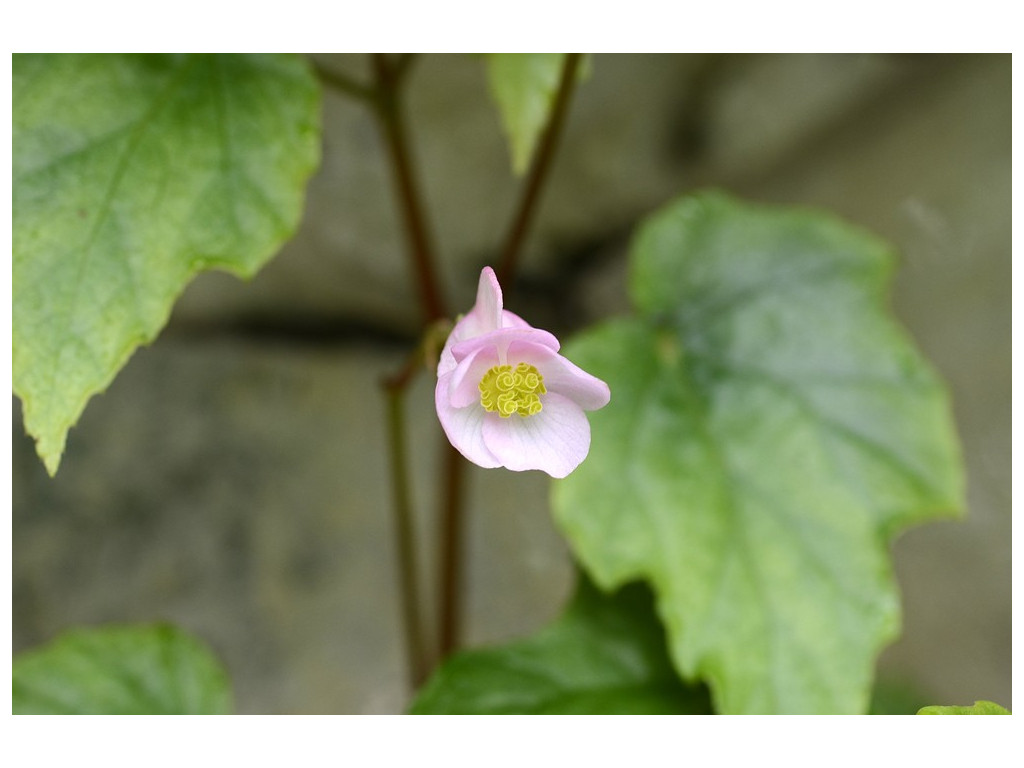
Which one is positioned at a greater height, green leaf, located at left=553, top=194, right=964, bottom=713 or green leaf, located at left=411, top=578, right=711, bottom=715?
green leaf, located at left=553, top=194, right=964, bottom=713

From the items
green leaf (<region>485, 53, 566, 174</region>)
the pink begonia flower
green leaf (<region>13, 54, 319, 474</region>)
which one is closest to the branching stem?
green leaf (<region>485, 53, 566, 174</region>)

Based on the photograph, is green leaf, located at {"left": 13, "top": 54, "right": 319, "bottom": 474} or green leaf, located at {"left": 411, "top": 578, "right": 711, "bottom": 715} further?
green leaf, located at {"left": 411, "top": 578, "right": 711, "bottom": 715}

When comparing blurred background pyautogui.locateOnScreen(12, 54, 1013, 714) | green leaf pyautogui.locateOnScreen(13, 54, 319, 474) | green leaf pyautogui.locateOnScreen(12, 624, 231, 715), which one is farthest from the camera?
blurred background pyautogui.locateOnScreen(12, 54, 1013, 714)

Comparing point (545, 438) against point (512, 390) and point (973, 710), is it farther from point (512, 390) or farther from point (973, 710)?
point (973, 710)

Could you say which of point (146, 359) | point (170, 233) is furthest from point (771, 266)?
point (146, 359)

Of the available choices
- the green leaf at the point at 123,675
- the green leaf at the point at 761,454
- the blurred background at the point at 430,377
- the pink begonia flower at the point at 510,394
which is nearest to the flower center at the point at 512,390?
the pink begonia flower at the point at 510,394

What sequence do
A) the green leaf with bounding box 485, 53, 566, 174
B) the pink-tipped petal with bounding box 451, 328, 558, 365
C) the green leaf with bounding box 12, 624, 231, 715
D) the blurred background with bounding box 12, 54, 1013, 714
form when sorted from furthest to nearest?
the blurred background with bounding box 12, 54, 1013, 714
the green leaf with bounding box 12, 624, 231, 715
the green leaf with bounding box 485, 53, 566, 174
the pink-tipped petal with bounding box 451, 328, 558, 365

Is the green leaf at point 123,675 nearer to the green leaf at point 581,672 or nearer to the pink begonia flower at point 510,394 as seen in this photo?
the green leaf at point 581,672

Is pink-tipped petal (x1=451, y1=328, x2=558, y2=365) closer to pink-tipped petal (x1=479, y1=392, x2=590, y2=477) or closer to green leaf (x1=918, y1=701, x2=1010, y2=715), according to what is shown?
pink-tipped petal (x1=479, y1=392, x2=590, y2=477)
